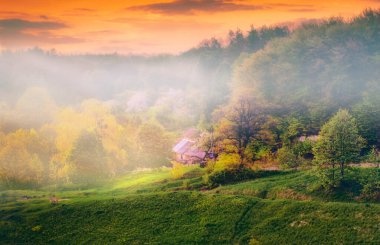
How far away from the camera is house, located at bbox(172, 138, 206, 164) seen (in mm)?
96438

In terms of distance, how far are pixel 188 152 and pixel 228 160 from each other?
2933cm

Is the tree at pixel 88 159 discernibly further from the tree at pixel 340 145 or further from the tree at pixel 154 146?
the tree at pixel 340 145

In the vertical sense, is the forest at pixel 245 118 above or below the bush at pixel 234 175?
above

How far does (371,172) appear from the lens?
59938 mm

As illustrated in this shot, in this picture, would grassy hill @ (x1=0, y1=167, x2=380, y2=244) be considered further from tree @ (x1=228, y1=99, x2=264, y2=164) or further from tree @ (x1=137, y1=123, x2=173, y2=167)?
tree @ (x1=137, y1=123, x2=173, y2=167)

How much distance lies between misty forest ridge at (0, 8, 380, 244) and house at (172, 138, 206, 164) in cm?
48

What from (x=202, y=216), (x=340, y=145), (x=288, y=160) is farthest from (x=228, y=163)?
(x=340, y=145)

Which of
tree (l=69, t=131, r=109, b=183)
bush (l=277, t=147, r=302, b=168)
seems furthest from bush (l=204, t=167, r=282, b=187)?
tree (l=69, t=131, r=109, b=183)

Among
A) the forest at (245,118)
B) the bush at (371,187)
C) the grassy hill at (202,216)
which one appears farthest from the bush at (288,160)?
the bush at (371,187)

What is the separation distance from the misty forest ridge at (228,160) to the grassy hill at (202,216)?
0.70ft

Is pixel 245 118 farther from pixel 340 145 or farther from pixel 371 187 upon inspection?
pixel 371 187

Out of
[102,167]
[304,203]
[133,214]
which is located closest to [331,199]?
[304,203]

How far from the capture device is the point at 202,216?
58.4 meters

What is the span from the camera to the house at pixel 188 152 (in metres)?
96.4
